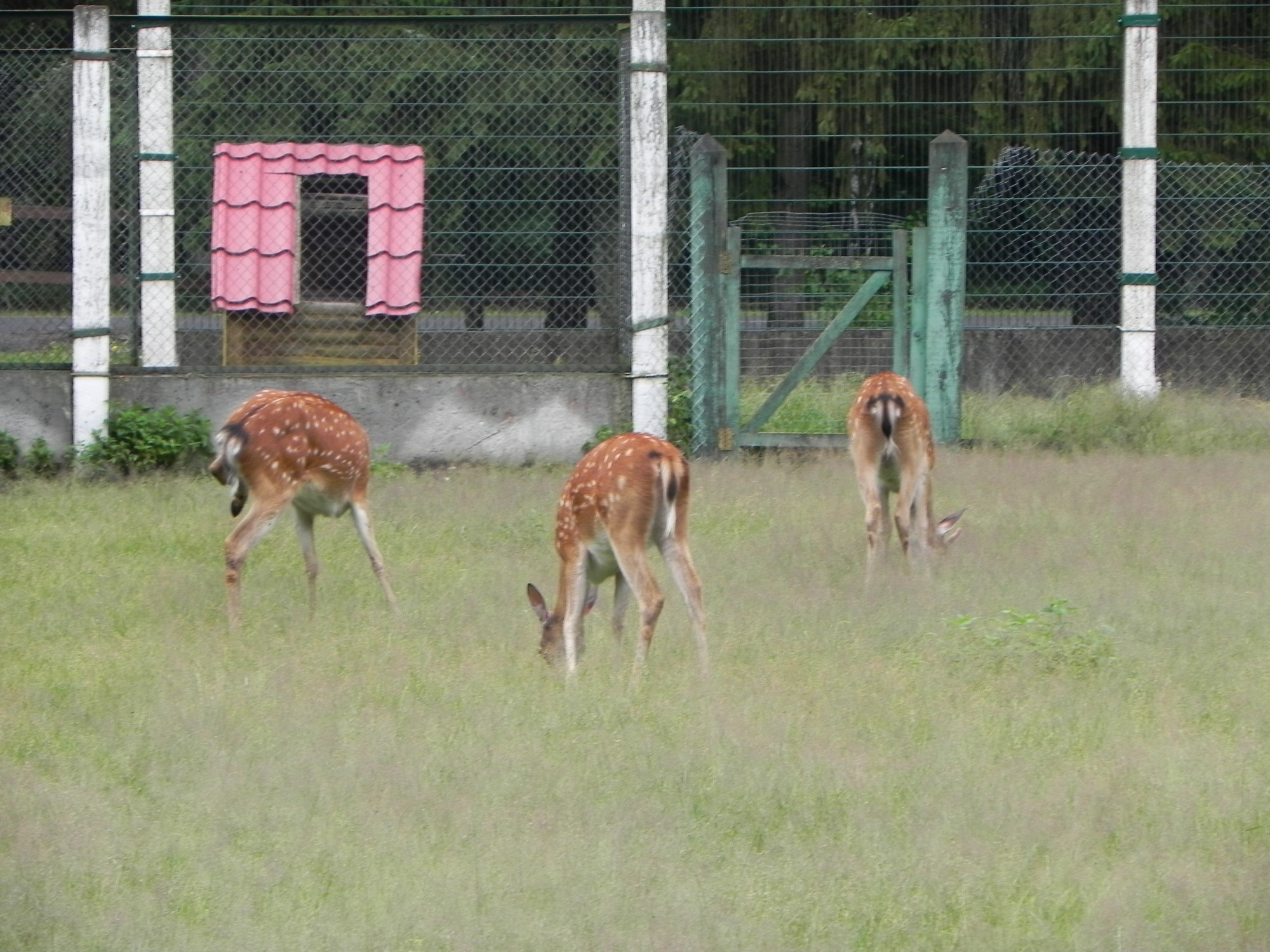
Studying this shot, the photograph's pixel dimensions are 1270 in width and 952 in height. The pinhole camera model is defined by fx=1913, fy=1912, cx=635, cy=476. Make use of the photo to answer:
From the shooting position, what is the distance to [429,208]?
14312mm

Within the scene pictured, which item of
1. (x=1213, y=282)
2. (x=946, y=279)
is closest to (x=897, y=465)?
(x=946, y=279)

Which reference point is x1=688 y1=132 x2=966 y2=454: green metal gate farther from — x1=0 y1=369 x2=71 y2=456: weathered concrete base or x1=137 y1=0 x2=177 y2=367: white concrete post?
x1=0 y1=369 x2=71 y2=456: weathered concrete base

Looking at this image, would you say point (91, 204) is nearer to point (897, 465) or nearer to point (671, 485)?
point (897, 465)

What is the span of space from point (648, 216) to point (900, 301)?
1.81m

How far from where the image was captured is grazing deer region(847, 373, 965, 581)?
970 centimetres

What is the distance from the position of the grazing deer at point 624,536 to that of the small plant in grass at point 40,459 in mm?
5866

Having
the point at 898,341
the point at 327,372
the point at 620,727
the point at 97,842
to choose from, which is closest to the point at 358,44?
the point at 327,372

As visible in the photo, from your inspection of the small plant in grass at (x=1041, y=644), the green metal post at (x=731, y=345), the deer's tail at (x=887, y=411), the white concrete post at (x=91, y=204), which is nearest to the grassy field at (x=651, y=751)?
the small plant in grass at (x=1041, y=644)

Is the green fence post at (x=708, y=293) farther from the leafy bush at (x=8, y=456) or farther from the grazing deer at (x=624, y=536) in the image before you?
the grazing deer at (x=624, y=536)

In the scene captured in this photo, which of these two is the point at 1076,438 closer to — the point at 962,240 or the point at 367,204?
the point at 962,240

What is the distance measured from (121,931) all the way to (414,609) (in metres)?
3.90

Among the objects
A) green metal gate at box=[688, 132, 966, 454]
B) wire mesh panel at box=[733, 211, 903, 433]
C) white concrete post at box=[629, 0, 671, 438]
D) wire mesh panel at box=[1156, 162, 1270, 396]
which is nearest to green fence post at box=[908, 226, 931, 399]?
green metal gate at box=[688, 132, 966, 454]

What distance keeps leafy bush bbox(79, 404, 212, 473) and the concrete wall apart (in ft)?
0.52

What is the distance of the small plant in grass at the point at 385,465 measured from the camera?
1247 centimetres
